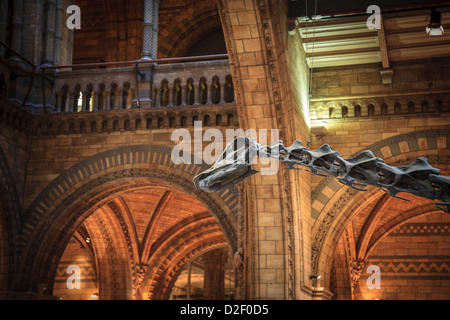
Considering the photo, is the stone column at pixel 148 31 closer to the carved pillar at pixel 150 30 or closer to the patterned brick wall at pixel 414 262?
the carved pillar at pixel 150 30

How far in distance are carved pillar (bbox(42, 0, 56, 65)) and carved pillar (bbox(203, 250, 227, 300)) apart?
24.4ft

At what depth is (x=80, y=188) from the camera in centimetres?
1292

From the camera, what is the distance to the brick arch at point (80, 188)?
12.6m

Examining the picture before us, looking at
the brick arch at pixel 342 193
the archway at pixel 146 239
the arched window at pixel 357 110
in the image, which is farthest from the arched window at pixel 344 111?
the archway at pixel 146 239

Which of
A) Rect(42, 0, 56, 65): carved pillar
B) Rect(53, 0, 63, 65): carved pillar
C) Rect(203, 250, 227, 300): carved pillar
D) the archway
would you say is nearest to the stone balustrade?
Rect(42, 0, 56, 65): carved pillar

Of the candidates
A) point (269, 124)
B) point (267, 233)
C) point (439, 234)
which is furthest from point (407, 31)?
point (439, 234)

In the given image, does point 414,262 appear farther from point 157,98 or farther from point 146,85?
point 146,85

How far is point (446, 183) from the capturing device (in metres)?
5.14

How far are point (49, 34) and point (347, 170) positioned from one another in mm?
9620

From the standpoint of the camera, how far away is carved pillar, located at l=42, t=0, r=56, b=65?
13664mm

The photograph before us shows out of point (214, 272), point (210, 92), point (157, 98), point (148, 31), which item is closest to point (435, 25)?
point (210, 92)

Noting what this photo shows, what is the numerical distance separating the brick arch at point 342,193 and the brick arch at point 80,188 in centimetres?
230

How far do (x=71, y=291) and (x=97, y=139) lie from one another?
6.60 meters

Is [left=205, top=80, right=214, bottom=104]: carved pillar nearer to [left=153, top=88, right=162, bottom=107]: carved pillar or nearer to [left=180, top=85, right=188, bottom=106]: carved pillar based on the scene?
[left=180, top=85, right=188, bottom=106]: carved pillar
